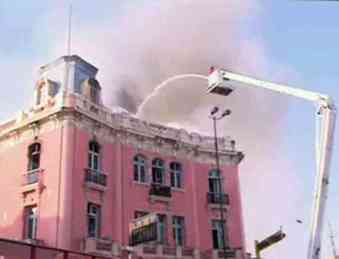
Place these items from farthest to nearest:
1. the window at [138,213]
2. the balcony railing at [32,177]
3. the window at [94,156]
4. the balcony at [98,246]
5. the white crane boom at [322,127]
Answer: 1. the window at [138,213]
2. the window at [94,156]
3. the balcony railing at [32,177]
4. the balcony at [98,246]
5. the white crane boom at [322,127]

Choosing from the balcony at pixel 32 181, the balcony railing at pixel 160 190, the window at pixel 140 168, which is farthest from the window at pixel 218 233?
the balcony at pixel 32 181

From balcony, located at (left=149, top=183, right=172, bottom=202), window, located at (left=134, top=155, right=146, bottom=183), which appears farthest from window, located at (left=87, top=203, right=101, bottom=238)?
balcony, located at (left=149, top=183, right=172, bottom=202)

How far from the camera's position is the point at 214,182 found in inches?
1556

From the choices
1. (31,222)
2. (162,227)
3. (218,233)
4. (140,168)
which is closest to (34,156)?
(31,222)

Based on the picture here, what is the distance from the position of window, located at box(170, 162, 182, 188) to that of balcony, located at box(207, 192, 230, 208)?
7.72ft

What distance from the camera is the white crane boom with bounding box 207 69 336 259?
18031 mm

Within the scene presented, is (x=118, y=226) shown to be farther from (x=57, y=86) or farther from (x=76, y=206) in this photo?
(x=57, y=86)

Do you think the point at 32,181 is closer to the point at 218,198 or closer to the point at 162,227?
the point at 162,227

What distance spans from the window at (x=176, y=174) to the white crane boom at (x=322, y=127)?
1674cm

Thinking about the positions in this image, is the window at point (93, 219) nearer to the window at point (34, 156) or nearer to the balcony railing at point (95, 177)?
the balcony railing at point (95, 177)

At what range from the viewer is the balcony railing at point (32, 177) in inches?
1266

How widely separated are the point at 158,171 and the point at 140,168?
1.49 metres

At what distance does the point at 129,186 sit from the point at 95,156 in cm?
287

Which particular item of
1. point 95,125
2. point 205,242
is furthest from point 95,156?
point 205,242
